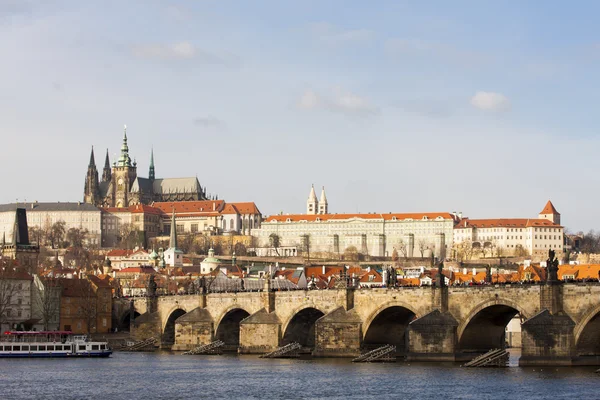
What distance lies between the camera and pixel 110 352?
88.3 meters

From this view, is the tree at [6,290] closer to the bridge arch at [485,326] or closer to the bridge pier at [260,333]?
the bridge pier at [260,333]

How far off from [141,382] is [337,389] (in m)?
11.6

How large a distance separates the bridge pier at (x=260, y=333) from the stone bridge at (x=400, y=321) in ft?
0.22

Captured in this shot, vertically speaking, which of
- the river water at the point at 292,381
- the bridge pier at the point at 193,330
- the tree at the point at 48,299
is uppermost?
the tree at the point at 48,299

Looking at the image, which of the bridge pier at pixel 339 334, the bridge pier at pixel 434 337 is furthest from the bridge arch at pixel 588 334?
→ the bridge pier at pixel 339 334

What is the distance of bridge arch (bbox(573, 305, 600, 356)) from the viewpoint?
201 feet

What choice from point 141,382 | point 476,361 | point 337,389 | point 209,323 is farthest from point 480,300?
point 209,323

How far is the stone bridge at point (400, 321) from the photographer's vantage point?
61.9 metres

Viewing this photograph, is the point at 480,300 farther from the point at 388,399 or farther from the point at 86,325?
the point at 86,325

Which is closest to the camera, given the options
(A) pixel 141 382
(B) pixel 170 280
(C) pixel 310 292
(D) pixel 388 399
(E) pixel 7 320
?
(D) pixel 388 399

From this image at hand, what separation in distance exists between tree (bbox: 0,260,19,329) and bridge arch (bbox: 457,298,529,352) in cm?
4321

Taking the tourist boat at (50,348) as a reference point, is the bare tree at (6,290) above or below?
above

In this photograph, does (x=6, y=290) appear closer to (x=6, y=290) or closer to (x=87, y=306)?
(x=6, y=290)

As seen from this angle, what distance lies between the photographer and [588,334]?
6253 cm
